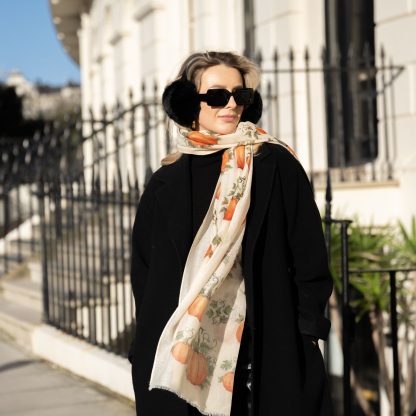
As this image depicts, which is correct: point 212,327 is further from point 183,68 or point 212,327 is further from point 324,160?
point 324,160

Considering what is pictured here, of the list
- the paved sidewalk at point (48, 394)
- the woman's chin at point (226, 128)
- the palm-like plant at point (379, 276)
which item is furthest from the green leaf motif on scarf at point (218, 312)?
the palm-like plant at point (379, 276)

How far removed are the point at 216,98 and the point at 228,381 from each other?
922mm

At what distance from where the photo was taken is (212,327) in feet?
8.29

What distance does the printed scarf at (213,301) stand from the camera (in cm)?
246

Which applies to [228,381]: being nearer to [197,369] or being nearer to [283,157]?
[197,369]

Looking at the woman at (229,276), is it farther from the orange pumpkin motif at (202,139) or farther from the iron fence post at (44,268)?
the iron fence post at (44,268)

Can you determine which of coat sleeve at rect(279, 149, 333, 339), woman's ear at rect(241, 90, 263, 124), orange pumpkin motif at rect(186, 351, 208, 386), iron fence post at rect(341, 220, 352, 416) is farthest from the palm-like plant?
orange pumpkin motif at rect(186, 351, 208, 386)

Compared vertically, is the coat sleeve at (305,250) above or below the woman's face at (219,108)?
below

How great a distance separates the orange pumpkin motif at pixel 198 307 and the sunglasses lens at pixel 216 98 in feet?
2.11

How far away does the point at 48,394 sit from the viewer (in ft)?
17.4

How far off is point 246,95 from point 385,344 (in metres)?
4.75

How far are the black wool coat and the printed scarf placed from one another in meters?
0.06

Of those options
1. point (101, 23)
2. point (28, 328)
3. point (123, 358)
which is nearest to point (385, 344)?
point (123, 358)

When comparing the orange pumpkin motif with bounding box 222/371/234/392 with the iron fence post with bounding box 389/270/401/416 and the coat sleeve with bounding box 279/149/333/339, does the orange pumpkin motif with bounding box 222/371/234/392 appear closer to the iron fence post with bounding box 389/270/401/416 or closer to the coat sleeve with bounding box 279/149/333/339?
→ the coat sleeve with bounding box 279/149/333/339
